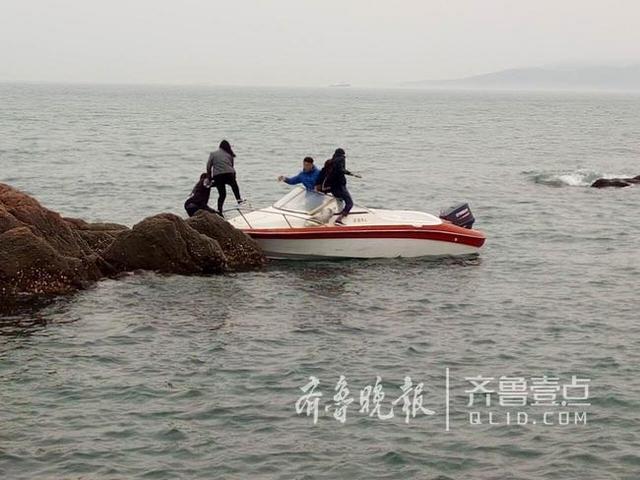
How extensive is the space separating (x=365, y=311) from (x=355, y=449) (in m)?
6.25

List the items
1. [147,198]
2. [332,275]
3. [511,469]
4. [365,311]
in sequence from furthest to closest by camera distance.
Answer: [147,198], [332,275], [365,311], [511,469]

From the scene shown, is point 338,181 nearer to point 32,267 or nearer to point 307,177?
point 307,177

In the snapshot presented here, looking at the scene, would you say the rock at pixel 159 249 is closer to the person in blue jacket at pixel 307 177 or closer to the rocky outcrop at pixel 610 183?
the person in blue jacket at pixel 307 177

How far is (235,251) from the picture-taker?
20.3 metres

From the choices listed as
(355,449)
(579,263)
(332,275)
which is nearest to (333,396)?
(355,449)

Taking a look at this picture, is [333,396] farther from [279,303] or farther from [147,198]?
[147,198]

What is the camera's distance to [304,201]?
2194 cm

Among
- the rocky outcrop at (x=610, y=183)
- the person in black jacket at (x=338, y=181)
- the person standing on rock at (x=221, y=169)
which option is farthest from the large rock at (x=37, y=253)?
the rocky outcrop at (x=610, y=183)

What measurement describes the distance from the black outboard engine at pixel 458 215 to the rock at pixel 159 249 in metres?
6.63

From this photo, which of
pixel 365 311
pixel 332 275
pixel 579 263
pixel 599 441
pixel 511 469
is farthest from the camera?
pixel 579 263

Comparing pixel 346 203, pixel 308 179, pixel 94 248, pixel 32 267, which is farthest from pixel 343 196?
pixel 32 267

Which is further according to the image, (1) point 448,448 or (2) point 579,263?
(2) point 579,263

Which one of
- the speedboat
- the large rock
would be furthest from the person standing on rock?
the large rock

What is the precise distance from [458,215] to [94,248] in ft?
29.3
